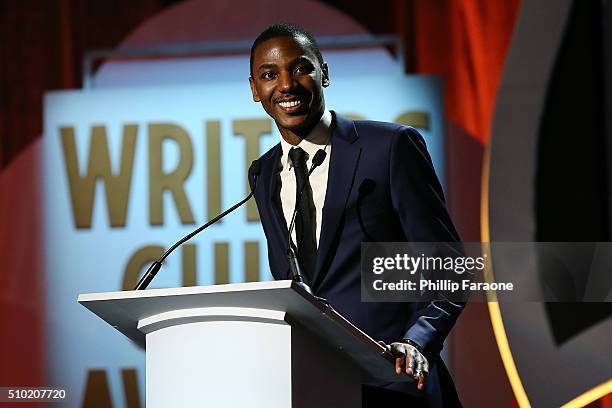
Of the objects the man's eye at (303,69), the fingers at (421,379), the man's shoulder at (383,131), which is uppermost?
the man's eye at (303,69)

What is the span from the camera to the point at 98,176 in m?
3.89

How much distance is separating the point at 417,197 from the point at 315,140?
11.2 inches

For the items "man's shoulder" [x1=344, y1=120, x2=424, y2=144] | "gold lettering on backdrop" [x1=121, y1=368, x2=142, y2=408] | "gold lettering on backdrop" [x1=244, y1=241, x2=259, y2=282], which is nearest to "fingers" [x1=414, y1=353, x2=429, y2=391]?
"man's shoulder" [x1=344, y1=120, x2=424, y2=144]

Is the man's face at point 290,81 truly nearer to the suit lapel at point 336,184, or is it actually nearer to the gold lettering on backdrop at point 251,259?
the suit lapel at point 336,184

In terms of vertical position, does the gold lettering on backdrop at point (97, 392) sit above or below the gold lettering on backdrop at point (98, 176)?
below

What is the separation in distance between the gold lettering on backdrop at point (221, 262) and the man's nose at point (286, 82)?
1700 mm

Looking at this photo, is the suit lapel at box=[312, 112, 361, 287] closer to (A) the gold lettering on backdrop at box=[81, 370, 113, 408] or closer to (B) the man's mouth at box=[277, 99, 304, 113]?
(B) the man's mouth at box=[277, 99, 304, 113]

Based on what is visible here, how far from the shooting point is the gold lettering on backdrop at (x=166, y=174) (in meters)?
3.81

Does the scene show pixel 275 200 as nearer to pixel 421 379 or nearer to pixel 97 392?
pixel 421 379

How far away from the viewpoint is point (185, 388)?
1.58 metres

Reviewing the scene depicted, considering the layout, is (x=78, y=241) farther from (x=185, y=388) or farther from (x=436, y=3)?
(x=185, y=388)

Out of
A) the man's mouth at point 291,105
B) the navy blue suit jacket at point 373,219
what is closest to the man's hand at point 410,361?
the navy blue suit jacket at point 373,219

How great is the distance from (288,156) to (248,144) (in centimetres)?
163

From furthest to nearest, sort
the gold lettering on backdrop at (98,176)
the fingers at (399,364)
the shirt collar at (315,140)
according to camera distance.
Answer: the gold lettering on backdrop at (98,176), the shirt collar at (315,140), the fingers at (399,364)
